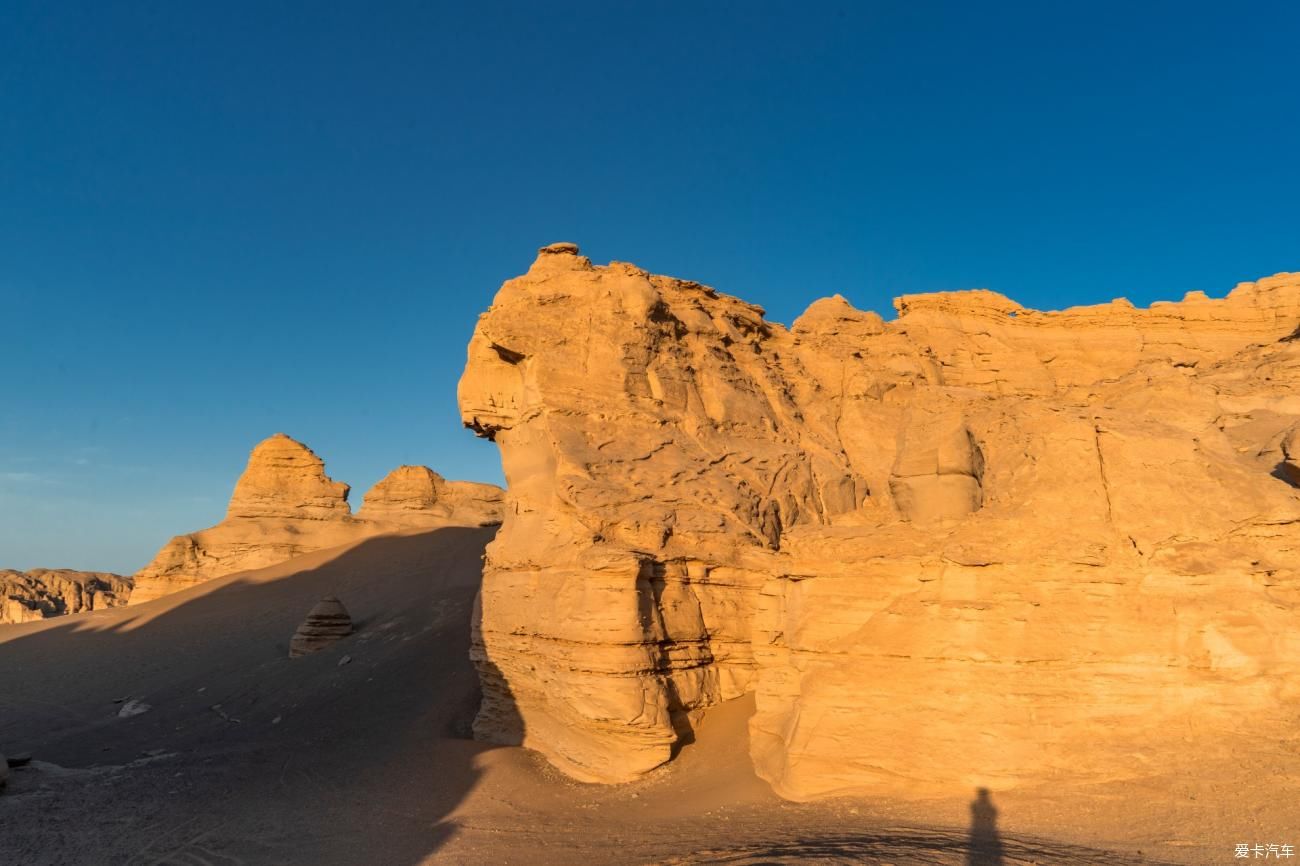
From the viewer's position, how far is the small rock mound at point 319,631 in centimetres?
2238

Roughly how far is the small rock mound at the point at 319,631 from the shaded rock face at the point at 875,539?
1140 centimetres

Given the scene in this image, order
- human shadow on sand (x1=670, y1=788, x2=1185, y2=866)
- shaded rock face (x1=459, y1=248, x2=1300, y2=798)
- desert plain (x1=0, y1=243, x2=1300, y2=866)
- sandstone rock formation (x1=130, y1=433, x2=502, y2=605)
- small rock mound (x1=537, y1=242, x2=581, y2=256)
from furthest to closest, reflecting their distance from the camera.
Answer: sandstone rock formation (x1=130, y1=433, x2=502, y2=605)
small rock mound (x1=537, y1=242, x2=581, y2=256)
shaded rock face (x1=459, y1=248, x2=1300, y2=798)
desert plain (x1=0, y1=243, x2=1300, y2=866)
human shadow on sand (x1=670, y1=788, x2=1185, y2=866)

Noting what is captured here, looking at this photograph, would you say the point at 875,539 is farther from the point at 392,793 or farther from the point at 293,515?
the point at 293,515

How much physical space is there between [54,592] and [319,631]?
40.9m

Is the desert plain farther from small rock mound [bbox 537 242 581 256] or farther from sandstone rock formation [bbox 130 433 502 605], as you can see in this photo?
sandstone rock formation [bbox 130 433 502 605]

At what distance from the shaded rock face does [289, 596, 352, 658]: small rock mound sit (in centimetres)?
1140

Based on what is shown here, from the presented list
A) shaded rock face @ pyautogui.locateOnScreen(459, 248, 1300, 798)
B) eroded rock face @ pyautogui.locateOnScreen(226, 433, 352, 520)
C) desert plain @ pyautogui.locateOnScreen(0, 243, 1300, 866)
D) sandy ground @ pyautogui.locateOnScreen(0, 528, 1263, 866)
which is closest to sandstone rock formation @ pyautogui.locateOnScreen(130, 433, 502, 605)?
eroded rock face @ pyautogui.locateOnScreen(226, 433, 352, 520)

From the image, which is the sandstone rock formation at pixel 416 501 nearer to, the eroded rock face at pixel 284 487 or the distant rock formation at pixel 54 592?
the eroded rock face at pixel 284 487

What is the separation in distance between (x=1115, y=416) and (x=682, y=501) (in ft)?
18.8

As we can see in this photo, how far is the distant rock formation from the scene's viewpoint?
141ft

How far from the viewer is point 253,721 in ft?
58.2

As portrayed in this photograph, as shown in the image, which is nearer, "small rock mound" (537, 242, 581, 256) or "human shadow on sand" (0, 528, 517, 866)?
"human shadow on sand" (0, 528, 517, 866)

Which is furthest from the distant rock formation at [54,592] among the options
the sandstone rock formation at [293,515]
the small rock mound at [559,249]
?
the small rock mound at [559,249]

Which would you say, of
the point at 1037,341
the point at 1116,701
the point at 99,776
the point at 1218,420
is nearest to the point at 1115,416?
the point at 1218,420
